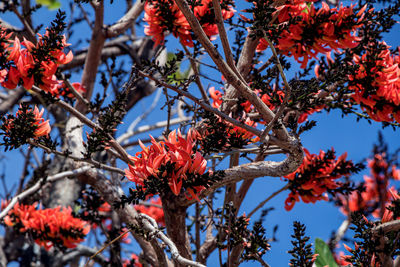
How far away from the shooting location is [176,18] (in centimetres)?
201

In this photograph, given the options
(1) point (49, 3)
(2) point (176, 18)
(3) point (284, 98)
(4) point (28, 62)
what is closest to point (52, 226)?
(4) point (28, 62)

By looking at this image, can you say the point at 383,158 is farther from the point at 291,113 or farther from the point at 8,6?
the point at 8,6

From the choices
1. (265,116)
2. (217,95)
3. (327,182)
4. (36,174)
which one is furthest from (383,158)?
(36,174)

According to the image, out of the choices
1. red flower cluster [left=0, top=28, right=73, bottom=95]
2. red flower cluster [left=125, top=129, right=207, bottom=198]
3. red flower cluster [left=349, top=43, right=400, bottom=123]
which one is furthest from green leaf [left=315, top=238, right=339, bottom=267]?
red flower cluster [left=0, top=28, right=73, bottom=95]

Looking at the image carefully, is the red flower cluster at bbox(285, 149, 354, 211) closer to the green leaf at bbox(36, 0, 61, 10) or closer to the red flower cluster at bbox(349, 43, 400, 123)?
the red flower cluster at bbox(349, 43, 400, 123)

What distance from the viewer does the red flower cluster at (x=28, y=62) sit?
173cm

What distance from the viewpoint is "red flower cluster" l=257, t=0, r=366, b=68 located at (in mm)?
1775

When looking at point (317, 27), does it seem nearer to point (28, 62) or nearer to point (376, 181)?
point (28, 62)

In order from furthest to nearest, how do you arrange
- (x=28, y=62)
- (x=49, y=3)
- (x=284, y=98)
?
(x=28, y=62) → (x=284, y=98) → (x=49, y=3)

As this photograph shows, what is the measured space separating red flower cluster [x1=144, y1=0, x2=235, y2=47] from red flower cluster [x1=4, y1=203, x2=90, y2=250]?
1606mm

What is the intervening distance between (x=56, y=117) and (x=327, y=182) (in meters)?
3.95

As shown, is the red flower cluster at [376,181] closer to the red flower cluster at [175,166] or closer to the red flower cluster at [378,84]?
the red flower cluster at [378,84]

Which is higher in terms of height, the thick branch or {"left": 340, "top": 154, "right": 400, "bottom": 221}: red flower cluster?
the thick branch

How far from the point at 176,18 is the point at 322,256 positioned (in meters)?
1.41
